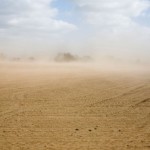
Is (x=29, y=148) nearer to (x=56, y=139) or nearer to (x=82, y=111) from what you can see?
(x=56, y=139)

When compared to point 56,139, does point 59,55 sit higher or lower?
higher

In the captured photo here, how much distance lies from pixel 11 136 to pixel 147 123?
4499 millimetres

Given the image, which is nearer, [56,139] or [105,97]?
[56,139]

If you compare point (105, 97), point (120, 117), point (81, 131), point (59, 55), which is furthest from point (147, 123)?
point (59, 55)

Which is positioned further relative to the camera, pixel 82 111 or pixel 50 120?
pixel 82 111

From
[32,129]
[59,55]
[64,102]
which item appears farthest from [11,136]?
[59,55]

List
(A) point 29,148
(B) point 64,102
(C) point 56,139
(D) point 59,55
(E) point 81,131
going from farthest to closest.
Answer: (D) point 59,55
(B) point 64,102
(E) point 81,131
(C) point 56,139
(A) point 29,148

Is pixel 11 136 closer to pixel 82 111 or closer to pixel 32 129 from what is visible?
pixel 32 129

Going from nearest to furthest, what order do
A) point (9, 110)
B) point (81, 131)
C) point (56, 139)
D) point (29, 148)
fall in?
1. point (29, 148)
2. point (56, 139)
3. point (81, 131)
4. point (9, 110)

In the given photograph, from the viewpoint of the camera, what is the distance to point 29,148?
9148 mm

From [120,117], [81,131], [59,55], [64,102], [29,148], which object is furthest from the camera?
[59,55]

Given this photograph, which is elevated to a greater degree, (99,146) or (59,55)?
(59,55)

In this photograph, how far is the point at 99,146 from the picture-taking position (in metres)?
9.37

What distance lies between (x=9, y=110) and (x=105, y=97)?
5.41m
